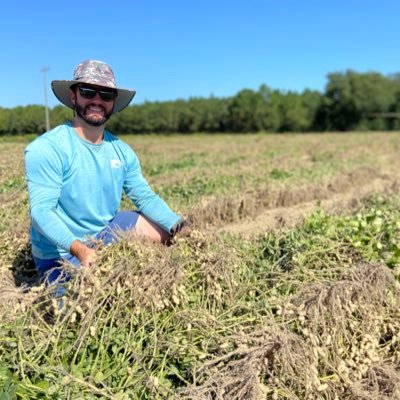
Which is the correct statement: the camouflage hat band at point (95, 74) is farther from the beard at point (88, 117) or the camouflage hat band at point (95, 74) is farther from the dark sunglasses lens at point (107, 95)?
the beard at point (88, 117)

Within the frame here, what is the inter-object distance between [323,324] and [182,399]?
0.83 meters

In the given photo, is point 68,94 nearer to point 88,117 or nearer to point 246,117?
point 88,117

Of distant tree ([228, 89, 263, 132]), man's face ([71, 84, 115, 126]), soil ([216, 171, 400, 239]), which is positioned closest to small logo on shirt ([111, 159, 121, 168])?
man's face ([71, 84, 115, 126])

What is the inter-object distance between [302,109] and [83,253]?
56751 mm

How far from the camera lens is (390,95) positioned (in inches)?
2298

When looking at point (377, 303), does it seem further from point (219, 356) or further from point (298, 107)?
point (298, 107)

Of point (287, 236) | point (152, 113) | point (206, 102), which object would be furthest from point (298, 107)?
point (287, 236)

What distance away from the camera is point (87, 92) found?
3018mm

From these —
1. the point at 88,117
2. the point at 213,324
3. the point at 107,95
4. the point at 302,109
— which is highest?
the point at 302,109

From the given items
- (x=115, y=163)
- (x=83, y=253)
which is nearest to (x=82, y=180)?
(x=115, y=163)

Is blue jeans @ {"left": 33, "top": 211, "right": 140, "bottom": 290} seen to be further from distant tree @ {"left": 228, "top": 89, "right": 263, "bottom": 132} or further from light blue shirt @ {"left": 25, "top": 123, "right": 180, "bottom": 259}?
distant tree @ {"left": 228, "top": 89, "right": 263, "bottom": 132}

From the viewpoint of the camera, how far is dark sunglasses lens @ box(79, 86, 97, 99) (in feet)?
9.89

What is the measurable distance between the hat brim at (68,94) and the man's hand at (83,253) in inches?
42.3

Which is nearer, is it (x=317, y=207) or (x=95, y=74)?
(x=95, y=74)
